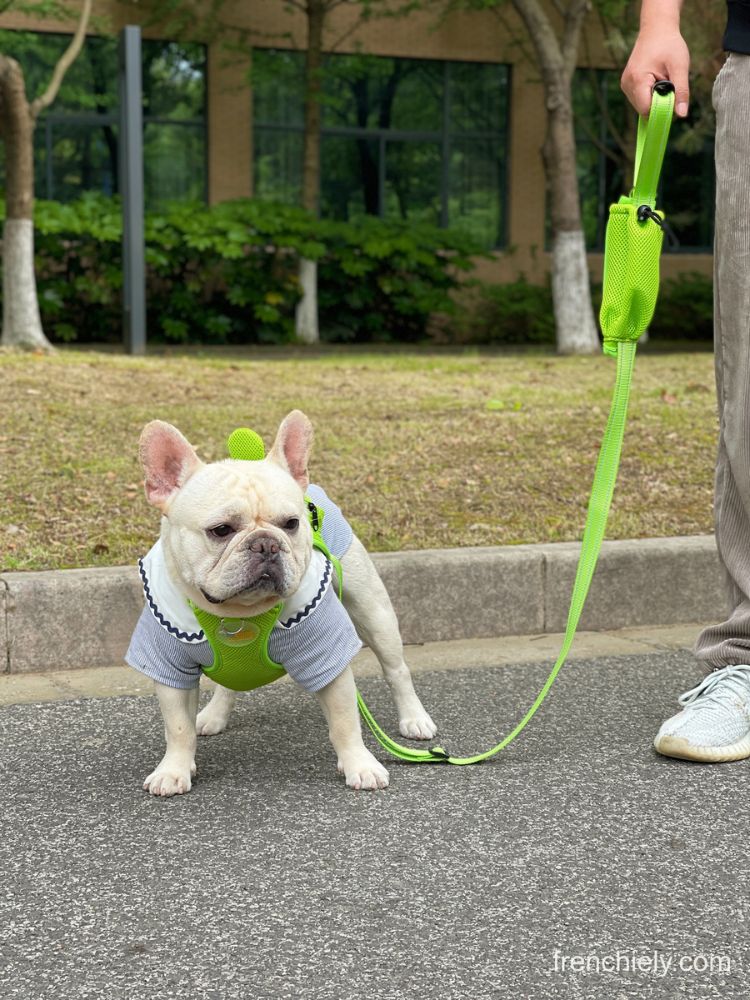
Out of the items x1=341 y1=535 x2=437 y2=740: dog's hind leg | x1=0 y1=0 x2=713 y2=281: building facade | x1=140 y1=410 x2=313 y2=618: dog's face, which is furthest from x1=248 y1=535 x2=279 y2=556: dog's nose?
x1=0 y1=0 x2=713 y2=281: building facade

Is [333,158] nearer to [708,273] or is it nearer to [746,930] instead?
[708,273]

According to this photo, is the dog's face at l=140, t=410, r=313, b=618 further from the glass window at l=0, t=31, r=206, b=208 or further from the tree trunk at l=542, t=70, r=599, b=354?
the glass window at l=0, t=31, r=206, b=208

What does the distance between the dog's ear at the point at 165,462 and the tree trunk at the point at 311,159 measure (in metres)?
13.3

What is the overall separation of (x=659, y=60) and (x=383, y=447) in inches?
145

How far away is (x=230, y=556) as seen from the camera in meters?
2.80

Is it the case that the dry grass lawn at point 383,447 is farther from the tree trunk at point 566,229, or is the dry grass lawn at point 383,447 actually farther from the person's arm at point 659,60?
the tree trunk at point 566,229

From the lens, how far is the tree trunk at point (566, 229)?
13305 mm

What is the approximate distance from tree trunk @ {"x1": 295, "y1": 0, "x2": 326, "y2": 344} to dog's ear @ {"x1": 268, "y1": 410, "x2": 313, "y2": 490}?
43.4 feet

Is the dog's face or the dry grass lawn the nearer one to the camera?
the dog's face

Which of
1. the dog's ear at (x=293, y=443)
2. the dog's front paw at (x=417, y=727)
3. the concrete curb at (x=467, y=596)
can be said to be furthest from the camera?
the concrete curb at (x=467, y=596)

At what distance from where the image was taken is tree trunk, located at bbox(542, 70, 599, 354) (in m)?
13.3

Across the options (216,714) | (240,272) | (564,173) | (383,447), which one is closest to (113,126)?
(240,272)

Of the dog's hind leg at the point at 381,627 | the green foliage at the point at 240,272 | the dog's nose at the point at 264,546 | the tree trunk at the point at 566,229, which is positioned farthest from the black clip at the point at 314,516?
the green foliage at the point at 240,272

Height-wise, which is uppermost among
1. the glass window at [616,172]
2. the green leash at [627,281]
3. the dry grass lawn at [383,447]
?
the glass window at [616,172]
